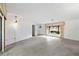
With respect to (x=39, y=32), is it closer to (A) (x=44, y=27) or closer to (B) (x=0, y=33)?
(A) (x=44, y=27)

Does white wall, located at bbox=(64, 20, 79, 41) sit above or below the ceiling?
below

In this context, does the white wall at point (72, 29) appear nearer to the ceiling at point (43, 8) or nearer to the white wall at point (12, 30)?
the ceiling at point (43, 8)

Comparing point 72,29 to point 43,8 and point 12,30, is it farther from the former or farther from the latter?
point 12,30

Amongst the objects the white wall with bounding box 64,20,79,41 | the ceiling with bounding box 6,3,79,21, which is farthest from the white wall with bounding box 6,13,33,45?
the white wall with bounding box 64,20,79,41

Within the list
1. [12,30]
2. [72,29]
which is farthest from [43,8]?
[72,29]

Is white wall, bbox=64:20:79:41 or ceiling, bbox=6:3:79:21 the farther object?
white wall, bbox=64:20:79:41

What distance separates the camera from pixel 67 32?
402 inches

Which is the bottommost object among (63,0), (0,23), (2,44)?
(2,44)

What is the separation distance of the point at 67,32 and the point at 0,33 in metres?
7.87

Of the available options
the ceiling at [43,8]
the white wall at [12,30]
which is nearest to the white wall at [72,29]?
the ceiling at [43,8]

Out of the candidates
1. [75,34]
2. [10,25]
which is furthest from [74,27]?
[10,25]

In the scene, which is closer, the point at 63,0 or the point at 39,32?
the point at 63,0

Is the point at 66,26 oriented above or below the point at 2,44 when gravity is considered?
above

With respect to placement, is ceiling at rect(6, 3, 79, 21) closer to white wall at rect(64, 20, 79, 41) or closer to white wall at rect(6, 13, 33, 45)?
white wall at rect(6, 13, 33, 45)
